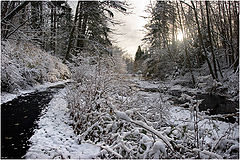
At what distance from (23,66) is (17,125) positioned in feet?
19.5

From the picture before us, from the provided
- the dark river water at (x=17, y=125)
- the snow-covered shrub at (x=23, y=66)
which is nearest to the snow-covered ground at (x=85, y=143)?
the dark river water at (x=17, y=125)

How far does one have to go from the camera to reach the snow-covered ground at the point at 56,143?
2795 mm

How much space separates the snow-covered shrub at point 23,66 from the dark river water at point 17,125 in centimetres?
140

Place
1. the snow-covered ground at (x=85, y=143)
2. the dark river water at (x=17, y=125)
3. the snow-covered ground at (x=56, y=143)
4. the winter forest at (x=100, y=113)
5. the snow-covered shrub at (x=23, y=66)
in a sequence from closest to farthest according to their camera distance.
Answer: the snow-covered ground at (x=85, y=143)
the winter forest at (x=100, y=113)
the snow-covered ground at (x=56, y=143)
the dark river water at (x=17, y=125)
the snow-covered shrub at (x=23, y=66)

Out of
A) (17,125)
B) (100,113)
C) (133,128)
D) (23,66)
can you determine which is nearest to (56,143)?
(100,113)

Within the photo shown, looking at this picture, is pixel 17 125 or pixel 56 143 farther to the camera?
pixel 17 125

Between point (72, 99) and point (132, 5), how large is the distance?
7885 millimetres

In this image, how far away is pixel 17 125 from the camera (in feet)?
12.9

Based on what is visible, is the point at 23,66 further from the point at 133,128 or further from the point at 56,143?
the point at 133,128

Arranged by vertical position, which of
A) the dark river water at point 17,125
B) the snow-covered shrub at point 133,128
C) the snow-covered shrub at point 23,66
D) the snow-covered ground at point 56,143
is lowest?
the snow-covered ground at point 56,143

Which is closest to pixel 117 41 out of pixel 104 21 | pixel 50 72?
pixel 104 21

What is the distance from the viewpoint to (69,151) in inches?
121

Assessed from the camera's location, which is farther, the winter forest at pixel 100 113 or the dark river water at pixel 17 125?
the dark river water at pixel 17 125

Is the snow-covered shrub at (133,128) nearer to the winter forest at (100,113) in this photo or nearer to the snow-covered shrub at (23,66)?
the winter forest at (100,113)
